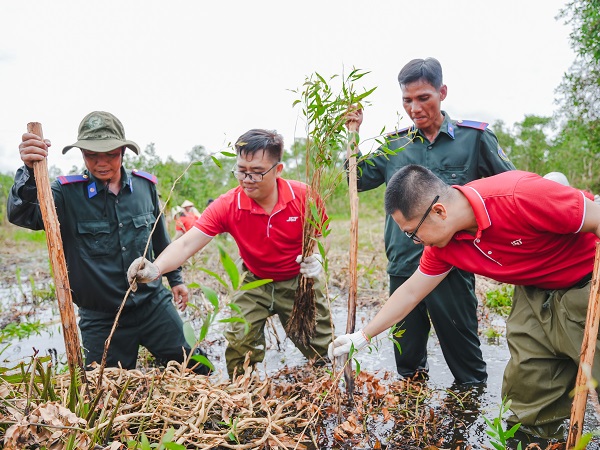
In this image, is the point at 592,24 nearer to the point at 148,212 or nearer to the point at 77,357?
the point at 148,212

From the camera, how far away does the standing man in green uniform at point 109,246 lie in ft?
9.97

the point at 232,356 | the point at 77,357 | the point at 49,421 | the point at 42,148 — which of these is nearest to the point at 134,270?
the point at 77,357

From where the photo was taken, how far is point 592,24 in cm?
1017

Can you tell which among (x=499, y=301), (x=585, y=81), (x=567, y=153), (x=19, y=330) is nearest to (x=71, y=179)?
(x=19, y=330)

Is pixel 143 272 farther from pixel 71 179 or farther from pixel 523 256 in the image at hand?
pixel 523 256

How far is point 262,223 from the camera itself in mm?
3137

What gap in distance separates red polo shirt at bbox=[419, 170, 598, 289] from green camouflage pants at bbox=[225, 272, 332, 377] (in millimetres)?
1227

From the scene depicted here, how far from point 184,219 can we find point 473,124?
19.3ft

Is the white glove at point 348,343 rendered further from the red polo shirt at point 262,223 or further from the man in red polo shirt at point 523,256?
the red polo shirt at point 262,223

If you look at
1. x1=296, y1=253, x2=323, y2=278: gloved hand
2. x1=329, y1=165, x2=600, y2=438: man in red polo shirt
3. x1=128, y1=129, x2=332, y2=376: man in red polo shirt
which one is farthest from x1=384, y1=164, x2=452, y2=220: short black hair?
x1=296, y1=253, x2=323, y2=278: gloved hand

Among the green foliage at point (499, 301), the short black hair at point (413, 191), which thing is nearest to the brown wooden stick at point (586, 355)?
the short black hair at point (413, 191)

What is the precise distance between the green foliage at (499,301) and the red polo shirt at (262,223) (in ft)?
9.30

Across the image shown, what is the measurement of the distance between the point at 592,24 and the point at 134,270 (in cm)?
1146

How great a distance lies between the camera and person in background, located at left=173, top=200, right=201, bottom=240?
24.9ft
